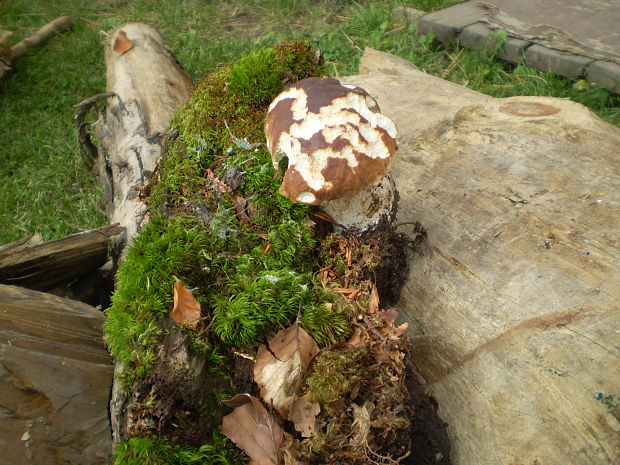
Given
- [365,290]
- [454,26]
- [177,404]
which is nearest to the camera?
[177,404]

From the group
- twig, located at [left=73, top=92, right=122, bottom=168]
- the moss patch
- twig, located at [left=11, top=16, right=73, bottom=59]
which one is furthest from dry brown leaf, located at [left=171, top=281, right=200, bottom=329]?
twig, located at [left=11, top=16, right=73, bottom=59]

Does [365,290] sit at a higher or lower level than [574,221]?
lower

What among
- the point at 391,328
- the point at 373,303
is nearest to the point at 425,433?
the point at 391,328

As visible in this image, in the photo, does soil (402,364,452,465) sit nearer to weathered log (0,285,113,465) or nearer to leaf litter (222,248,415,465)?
leaf litter (222,248,415,465)

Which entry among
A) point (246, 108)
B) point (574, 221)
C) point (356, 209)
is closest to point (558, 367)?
point (574, 221)

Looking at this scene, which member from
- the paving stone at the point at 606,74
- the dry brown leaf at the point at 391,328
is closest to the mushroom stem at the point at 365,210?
the dry brown leaf at the point at 391,328

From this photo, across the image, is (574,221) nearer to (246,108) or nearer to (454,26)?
(246,108)

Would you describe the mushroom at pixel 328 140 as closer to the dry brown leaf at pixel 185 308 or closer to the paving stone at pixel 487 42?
the dry brown leaf at pixel 185 308
